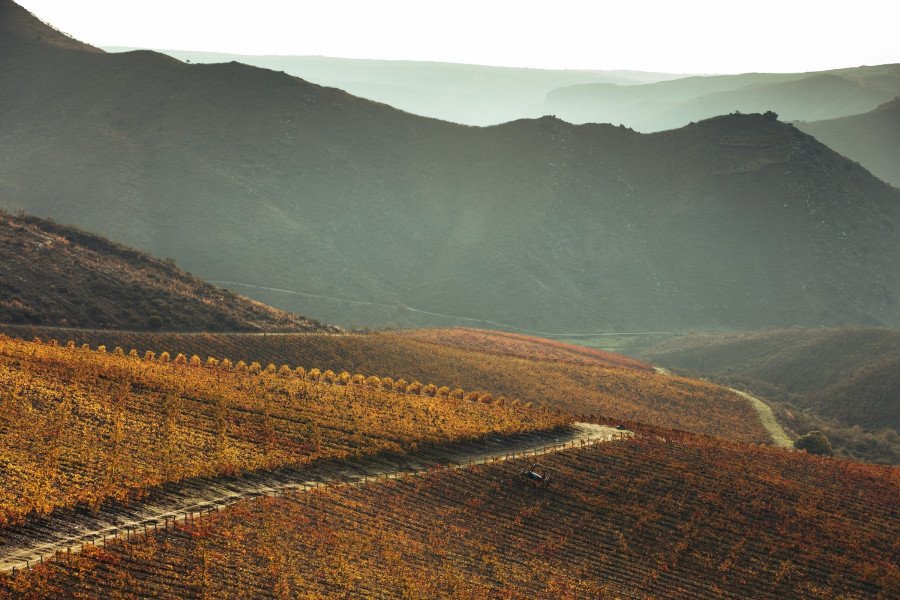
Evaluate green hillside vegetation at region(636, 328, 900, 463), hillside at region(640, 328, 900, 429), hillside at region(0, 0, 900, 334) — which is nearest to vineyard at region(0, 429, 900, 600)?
green hillside vegetation at region(636, 328, 900, 463)

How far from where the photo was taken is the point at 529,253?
443 ft

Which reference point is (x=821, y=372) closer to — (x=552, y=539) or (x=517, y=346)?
(x=517, y=346)

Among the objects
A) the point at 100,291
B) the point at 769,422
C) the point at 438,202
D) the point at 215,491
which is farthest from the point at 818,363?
the point at 215,491

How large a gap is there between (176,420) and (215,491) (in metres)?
7.08

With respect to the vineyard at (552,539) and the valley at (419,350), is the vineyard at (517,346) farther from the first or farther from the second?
the vineyard at (552,539)

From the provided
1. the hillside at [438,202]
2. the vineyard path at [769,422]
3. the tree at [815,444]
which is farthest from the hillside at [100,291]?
the tree at [815,444]

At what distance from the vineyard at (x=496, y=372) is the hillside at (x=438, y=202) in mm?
41173

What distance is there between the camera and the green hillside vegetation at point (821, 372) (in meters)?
71.2

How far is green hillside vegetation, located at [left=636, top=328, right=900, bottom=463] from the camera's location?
71.2m

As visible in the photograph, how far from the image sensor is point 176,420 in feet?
119

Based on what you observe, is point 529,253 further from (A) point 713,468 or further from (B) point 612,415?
(A) point 713,468

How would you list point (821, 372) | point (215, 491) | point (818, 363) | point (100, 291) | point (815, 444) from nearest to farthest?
point (215, 491) < point (815, 444) < point (100, 291) < point (821, 372) < point (818, 363)

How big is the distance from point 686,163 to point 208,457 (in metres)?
134

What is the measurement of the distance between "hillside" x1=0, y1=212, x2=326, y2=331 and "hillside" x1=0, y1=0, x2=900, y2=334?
35929 mm
